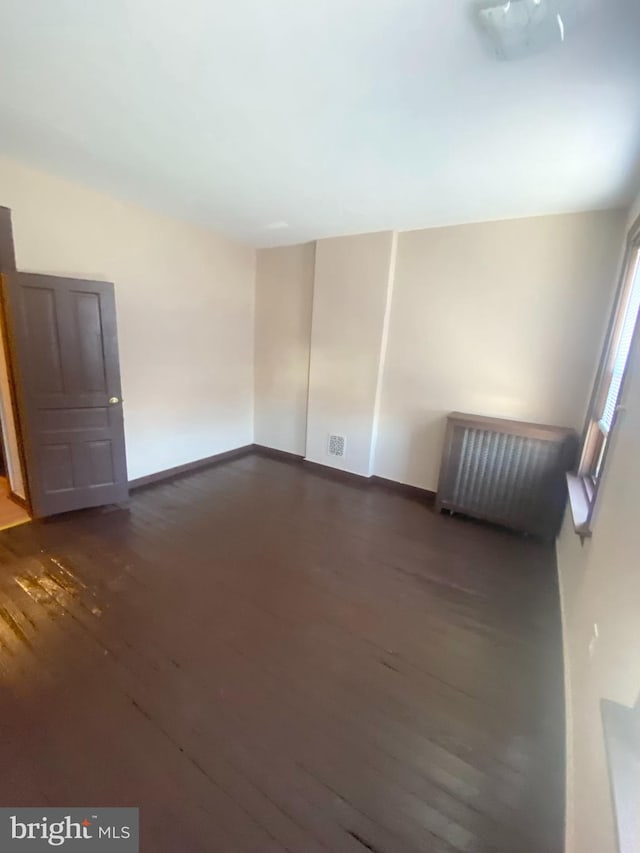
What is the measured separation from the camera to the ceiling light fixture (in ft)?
3.53

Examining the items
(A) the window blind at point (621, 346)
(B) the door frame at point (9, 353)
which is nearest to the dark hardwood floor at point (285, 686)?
(B) the door frame at point (9, 353)

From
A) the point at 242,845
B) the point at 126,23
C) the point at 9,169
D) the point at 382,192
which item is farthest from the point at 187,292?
the point at 242,845

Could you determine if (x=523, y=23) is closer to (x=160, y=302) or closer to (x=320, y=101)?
(x=320, y=101)

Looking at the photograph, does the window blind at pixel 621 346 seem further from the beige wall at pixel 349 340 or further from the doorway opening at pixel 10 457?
the doorway opening at pixel 10 457

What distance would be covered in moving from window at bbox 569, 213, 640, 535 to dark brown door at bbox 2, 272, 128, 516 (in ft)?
11.4

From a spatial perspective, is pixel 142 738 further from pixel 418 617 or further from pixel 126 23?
pixel 126 23

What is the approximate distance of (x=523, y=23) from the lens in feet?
3.73

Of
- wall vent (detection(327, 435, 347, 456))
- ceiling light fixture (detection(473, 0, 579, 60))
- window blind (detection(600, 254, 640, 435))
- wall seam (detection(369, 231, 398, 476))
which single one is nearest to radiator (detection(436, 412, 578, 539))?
window blind (detection(600, 254, 640, 435))

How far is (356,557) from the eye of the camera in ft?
8.90

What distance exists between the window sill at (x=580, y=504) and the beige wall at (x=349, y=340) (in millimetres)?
1873

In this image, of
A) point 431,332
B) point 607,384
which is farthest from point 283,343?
point 607,384

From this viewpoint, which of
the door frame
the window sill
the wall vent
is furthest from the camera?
the wall vent

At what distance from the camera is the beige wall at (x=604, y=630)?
1006 millimetres

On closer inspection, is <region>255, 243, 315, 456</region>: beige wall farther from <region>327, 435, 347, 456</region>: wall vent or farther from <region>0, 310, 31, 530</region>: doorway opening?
<region>0, 310, 31, 530</region>: doorway opening
